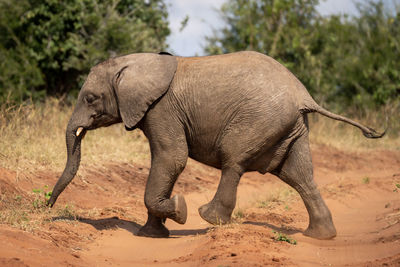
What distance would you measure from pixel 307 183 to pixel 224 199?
41.6 inches

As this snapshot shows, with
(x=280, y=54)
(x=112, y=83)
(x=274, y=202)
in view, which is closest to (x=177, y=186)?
(x=274, y=202)

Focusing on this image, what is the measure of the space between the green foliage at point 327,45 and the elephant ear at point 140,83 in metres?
13.0

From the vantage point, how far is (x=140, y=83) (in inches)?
258

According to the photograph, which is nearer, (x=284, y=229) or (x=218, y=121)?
(x=218, y=121)

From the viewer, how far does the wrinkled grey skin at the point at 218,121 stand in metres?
6.32

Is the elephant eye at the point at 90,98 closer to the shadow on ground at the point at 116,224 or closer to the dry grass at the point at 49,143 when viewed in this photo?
the shadow on ground at the point at 116,224

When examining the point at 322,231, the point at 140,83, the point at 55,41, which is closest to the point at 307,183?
the point at 322,231

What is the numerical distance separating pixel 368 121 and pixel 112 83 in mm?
12181

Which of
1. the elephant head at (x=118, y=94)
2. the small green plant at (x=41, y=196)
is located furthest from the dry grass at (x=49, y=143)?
the elephant head at (x=118, y=94)

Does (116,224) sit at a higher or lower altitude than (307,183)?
lower

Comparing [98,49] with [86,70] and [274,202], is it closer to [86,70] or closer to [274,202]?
[86,70]

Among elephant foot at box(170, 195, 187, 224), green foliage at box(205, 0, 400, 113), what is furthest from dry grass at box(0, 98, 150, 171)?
green foliage at box(205, 0, 400, 113)

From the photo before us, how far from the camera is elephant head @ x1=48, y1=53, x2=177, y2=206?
6520 mm

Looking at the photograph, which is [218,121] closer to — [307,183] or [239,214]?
[307,183]
